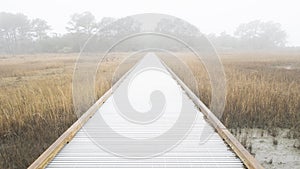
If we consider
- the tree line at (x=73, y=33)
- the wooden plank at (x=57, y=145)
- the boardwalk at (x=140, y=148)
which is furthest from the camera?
the tree line at (x=73, y=33)

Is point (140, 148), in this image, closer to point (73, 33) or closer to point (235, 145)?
point (235, 145)

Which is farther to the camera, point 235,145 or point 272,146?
point 272,146

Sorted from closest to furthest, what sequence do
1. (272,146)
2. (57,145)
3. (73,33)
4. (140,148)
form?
(57,145) → (140,148) → (272,146) → (73,33)

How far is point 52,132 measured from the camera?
4.52 meters

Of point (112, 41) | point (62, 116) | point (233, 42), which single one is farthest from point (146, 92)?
point (233, 42)

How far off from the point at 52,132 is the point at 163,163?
238cm

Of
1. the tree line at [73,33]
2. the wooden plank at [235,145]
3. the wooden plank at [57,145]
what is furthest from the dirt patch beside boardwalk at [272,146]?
the tree line at [73,33]

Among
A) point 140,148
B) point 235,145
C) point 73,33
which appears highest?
point 235,145

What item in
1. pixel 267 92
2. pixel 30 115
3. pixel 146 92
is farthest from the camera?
pixel 146 92

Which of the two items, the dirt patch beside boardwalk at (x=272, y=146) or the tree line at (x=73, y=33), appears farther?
the tree line at (x=73, y=33)

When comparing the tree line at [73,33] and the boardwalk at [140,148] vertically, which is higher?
the boardwalk at [140,148]

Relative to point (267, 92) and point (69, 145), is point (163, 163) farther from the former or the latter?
point (267, 92)

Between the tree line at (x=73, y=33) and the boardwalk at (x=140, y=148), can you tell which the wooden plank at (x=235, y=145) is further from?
the tree line at (x=73, y=33)

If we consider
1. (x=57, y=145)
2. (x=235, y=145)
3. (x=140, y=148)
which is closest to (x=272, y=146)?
(x=235, y=145)
